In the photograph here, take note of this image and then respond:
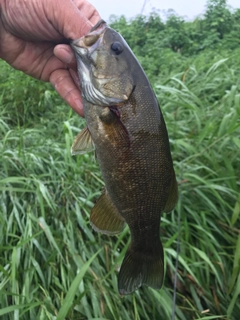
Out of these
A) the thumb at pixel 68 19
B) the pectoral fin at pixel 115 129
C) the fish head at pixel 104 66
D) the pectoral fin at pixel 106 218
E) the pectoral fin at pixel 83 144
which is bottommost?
the pectoral fin at pixel 106 218

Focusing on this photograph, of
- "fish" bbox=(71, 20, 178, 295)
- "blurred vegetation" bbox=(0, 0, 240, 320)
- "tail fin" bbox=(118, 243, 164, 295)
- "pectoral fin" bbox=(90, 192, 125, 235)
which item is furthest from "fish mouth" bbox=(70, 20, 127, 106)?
"blurred vegetation" bbox=(0, 0, 240, 320)

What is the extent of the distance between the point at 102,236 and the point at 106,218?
38.3 inches

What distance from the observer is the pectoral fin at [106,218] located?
5.10 feet

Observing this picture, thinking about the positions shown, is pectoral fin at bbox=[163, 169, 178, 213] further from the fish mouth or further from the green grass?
the green grass

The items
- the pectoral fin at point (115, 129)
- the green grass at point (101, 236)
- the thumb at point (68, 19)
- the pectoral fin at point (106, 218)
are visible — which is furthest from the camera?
the green grass at point (101, 236)

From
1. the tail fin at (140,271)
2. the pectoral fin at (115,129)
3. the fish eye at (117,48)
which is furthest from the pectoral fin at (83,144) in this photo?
the tail fin at (140,271)

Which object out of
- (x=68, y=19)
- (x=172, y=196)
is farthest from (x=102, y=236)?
(x=68, y=19)

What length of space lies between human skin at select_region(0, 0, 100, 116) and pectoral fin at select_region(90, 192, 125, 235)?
447mm

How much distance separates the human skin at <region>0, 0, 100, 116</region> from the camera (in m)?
1.71

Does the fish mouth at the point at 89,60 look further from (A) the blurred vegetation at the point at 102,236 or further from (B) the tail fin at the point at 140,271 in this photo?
(A) the blurred vegetation at the point at 102,236

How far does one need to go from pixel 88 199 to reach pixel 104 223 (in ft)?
3.41

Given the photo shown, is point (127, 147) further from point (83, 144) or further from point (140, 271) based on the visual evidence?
point (140, 271)

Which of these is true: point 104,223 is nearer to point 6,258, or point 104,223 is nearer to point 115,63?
point 115,63

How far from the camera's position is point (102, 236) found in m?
2.51
